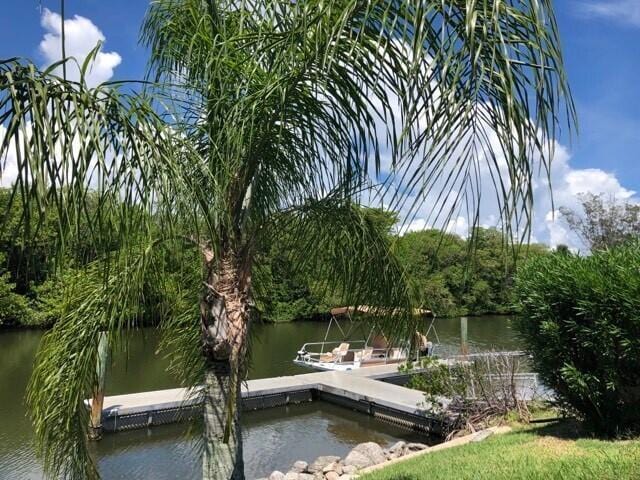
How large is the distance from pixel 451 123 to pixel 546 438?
566 cm

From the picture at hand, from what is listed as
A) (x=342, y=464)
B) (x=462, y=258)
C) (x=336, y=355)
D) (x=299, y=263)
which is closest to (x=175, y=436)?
(x=342, y=464)

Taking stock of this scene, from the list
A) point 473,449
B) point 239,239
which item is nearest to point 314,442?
point 473,449

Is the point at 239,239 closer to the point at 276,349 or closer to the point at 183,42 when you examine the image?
the point at 183,42

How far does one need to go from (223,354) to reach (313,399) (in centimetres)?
1147

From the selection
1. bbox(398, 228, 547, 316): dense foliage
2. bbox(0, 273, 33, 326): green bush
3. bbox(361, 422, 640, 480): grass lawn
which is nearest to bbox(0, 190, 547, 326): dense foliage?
bbox(398, 228, 547, 316): dense foliage

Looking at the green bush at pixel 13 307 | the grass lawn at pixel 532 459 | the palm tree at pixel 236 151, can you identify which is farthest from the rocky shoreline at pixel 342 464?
the green bush at pixel 13 307

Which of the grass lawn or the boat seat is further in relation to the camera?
the boat seat

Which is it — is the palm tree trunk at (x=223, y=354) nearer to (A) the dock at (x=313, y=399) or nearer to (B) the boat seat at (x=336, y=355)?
(A) the dock at (x=313, y=399)

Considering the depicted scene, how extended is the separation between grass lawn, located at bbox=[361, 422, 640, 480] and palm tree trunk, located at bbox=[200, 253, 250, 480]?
95.9 inches

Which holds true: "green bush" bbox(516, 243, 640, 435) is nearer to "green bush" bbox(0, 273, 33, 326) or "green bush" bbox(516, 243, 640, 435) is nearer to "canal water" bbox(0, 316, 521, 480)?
"canal water" bbox(0, 316, 521, 480)

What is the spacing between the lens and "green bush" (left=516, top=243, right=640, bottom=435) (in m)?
5.74

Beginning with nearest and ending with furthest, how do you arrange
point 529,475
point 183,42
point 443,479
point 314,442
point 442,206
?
point 442,206, point 183,42, point 529,475, point 443,479, point 314,442

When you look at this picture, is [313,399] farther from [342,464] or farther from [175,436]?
[342,464]

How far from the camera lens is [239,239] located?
3840mm
